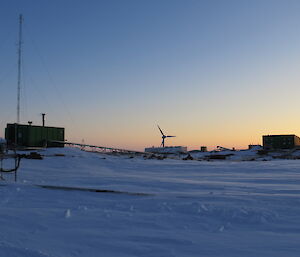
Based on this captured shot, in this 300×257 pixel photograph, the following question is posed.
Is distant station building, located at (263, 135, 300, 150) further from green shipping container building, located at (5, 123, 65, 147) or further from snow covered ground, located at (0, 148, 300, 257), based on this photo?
snow covered ground, located at (0, 148, 300, 257)

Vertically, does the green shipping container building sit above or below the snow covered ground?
above

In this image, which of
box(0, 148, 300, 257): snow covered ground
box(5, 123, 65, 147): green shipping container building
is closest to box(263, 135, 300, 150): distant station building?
box(5, 123, 65, 147): green shipping container building

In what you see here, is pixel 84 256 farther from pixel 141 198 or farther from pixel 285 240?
pixel 141 198

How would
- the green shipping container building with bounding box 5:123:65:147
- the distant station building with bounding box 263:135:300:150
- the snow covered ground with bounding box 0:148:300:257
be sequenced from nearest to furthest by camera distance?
1. the snow covered ground with bounding box 0:148:300:257
2. the green shipping container building with bounding box 5:123:65:147
3. the distant station building with bounding box 263:135:300:150

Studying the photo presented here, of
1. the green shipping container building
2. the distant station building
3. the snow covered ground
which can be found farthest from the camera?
Result: the distant station building

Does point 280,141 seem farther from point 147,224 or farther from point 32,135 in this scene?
point 147,224

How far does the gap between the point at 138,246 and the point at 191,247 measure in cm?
64

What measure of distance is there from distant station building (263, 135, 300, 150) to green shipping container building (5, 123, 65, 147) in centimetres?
3480

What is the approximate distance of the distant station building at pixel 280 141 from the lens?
5012cm

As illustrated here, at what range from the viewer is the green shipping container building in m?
29.7

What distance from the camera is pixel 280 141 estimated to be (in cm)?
5106

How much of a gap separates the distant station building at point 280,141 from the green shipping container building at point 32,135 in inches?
1370

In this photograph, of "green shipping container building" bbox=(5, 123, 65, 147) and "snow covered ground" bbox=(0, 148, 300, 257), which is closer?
"snow covered ground" bbox=(0, 148, 300, 257)

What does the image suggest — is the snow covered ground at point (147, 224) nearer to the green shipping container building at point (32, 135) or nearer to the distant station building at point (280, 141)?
the green shipping container building at point (32, 135)
